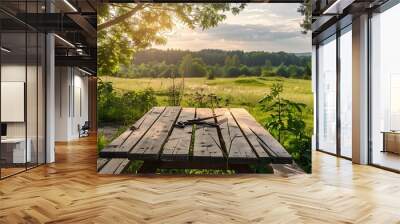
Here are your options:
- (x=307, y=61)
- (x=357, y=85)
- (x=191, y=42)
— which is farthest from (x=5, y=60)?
(x=357, y=85)

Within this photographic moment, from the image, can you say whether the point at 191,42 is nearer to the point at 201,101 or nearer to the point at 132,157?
the point at 201,101

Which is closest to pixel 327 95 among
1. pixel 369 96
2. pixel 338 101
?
pixel 338 101

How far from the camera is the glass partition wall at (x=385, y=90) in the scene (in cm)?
688

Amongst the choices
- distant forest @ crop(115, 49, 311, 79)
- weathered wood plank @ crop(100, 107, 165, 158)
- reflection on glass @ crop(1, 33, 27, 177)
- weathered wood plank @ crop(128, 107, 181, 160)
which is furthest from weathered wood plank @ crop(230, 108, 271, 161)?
reflection on glass @ crop(1, 33, 27, 177)

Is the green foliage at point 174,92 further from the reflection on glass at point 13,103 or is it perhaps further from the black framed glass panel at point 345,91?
the black framed glass panel at point 345,91

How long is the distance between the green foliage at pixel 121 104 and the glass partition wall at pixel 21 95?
1.37 metres

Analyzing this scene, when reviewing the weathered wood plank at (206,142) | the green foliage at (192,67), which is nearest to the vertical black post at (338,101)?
the weathered wood plank at (206,142)

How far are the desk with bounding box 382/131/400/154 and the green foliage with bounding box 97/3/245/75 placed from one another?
3.31 metres

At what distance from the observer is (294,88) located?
6605 mm

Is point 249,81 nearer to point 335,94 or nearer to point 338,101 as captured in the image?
point 338,101

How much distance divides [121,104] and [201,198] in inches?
98.4

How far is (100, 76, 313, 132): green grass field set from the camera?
21.6 ft

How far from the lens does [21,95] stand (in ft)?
22.4

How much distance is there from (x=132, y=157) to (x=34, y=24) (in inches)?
119
